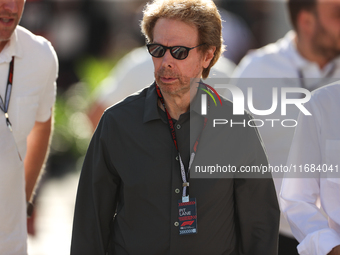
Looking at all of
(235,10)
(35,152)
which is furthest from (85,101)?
(35,152)

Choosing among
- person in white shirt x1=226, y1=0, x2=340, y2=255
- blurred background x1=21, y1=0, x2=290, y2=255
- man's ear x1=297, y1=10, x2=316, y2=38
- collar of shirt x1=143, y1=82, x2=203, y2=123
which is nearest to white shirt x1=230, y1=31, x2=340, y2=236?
person in white shirt x1=226, y1=0, x2=340, y2=255

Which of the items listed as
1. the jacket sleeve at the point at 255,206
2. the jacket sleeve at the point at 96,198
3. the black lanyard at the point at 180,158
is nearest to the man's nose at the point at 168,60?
the black lanyard at the point at 180,158

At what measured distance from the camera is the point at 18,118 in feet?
9.68

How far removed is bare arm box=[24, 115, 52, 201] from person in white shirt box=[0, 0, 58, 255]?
5.0 inches

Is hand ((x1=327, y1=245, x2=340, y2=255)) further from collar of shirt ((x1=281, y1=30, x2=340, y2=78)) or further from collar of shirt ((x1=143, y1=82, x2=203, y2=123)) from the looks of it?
collar of shirt ((x1=281, y1=30, x2=340, y2=78))

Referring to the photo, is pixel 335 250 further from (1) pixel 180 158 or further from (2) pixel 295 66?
(2) pixel 295 66

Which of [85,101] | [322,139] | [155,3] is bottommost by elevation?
[85,101]

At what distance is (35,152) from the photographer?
11.1 ft

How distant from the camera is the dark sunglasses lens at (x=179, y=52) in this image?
242 centimetres

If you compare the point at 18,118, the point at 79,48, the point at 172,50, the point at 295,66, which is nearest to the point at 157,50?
the point at 172,50

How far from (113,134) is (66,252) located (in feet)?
11.3

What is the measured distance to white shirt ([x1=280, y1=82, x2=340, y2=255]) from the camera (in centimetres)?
220

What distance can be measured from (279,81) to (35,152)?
1.81 m

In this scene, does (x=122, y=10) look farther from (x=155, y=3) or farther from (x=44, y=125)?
(x=155, y=3)
